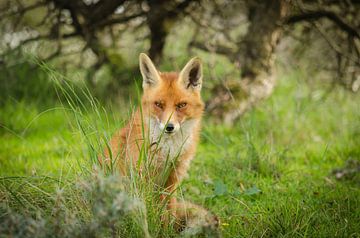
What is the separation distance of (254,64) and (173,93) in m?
2.88

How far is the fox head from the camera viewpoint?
3873 mm

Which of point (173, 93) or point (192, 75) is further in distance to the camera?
point (192, 75)

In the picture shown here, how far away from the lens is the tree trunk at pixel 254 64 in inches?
249

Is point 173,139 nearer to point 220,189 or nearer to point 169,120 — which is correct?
point 169,120

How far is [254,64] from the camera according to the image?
258 inches

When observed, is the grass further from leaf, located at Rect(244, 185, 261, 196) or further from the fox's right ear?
the fox's right ear

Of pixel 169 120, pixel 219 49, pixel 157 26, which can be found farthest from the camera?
pixel 219 49

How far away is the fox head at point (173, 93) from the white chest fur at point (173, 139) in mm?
26

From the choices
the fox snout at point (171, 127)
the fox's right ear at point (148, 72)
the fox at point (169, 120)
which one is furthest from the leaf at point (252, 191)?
the fox's right ear at point (148, 72)

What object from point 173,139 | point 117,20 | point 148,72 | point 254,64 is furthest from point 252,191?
point 117,20

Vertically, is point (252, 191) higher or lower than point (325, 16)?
lower

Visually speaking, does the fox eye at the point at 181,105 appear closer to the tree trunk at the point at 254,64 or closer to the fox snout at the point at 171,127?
the fox snout at the point at 171,127

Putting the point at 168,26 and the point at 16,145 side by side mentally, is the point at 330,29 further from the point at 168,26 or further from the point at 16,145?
the point at 16,145

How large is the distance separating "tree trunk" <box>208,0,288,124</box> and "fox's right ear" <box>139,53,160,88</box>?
7.85ft
